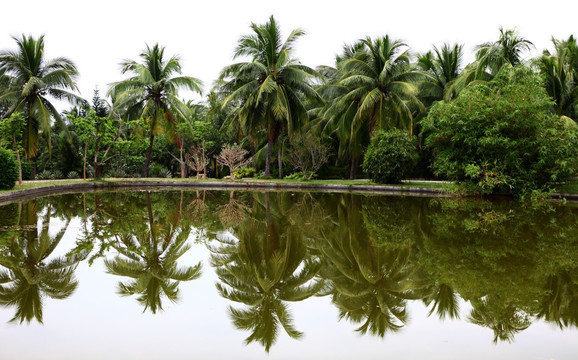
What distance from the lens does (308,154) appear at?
25438mm

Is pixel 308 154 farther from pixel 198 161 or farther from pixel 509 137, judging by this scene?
pixel 509 137

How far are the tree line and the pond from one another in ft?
26.2

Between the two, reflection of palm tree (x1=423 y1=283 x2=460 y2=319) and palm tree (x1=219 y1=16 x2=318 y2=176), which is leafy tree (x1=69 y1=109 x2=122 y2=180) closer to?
palm tree (x1=219 y1=16 x2=318 y2=176)

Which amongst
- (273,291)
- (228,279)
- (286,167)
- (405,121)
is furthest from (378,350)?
(286,167)

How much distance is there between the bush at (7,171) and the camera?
619 inches

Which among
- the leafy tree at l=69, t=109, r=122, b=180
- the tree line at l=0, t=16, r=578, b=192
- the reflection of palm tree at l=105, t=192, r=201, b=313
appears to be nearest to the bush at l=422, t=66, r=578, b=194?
the tree line at l=0, t=16, r=578, b=192

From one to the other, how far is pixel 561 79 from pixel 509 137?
6.47 m

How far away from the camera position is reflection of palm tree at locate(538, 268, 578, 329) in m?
3.81

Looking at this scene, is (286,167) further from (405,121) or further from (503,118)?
(503,118)

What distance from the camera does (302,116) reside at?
2402 centimetres

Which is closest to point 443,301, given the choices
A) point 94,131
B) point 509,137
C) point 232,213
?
point 232,213

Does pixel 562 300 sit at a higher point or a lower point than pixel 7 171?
lower

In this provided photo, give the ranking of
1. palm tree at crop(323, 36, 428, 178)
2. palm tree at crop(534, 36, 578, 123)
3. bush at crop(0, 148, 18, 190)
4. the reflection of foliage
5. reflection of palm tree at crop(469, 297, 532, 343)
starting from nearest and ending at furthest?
1. reflection of palm tree at crop(469, 297, 532, 343)
2. the reflection of foliage
3. bush at crop(0, 148, 18, 190)
4. palm tree at crop(534, 36, 578, 123)
5. palm tree at crop(323, 36, 428, 178)

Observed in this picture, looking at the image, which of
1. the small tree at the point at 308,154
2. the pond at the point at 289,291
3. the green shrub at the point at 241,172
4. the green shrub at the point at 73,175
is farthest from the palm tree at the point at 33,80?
the pond at the point at 289,291
